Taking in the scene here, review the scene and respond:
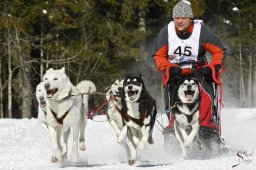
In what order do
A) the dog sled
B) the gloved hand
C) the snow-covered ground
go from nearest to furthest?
the snow-covered ground, the gloved hand, the dog sled

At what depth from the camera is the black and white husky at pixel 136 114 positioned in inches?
284

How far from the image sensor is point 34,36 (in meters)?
23.5

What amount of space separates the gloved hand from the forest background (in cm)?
1287

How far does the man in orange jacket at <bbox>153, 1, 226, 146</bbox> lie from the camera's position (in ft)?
24.1

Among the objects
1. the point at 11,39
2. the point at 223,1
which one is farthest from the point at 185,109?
the point at 223,1

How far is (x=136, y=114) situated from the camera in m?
7.24

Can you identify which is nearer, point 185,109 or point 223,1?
point 185,109

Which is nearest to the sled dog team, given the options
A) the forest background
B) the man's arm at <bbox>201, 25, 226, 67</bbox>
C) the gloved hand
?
the gloved hand

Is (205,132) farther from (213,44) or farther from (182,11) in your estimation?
(182,11)

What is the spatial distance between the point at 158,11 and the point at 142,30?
2.51 m

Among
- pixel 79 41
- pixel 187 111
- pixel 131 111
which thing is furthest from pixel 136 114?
pixel 79 41

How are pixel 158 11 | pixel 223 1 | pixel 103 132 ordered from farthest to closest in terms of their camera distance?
pixel 223 1 < pixel 158 11 < pixel 103 132

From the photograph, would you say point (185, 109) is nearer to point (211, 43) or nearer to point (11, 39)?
point (211, 43)

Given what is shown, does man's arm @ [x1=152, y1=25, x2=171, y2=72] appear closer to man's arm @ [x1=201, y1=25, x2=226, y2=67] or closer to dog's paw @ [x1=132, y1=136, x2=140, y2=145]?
man's arm @ [x1=201, y1=25, x2=226, y2=67]
